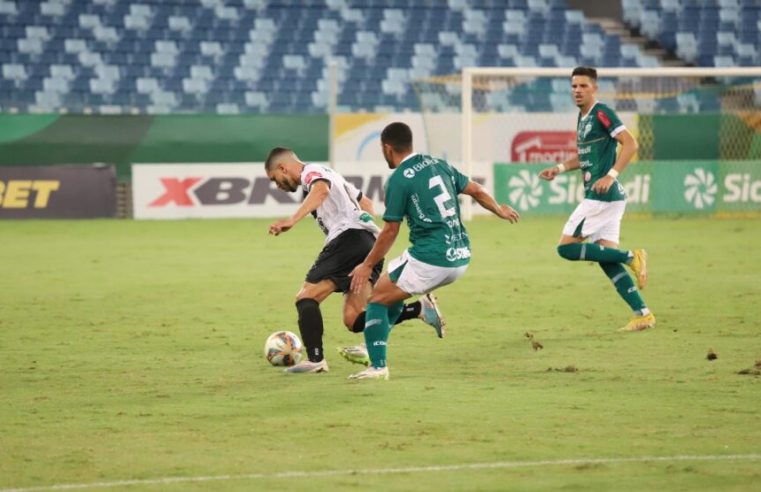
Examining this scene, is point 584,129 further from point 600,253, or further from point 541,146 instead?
point 541,146

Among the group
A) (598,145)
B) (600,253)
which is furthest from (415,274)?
(598,145)

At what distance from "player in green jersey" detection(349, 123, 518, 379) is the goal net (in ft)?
52.9

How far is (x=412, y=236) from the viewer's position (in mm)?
8914

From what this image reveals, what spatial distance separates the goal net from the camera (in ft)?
85.7

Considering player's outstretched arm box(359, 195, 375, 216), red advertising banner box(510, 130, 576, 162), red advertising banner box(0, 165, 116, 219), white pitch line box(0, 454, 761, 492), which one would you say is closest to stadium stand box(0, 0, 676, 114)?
red advertising banner box(0, 165, 116, 219)

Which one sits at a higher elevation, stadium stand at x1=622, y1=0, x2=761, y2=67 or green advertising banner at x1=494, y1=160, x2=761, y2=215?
stadium stand at x1=622, y1=0, x2=761, y2=67

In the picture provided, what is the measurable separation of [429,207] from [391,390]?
1.19 meters

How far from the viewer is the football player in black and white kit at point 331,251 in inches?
369

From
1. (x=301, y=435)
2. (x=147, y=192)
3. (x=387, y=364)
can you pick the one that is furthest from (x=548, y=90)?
(x=301, y=435)

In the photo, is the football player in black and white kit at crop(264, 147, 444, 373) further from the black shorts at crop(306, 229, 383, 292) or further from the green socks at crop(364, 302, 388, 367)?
the green socks at crop(364, 302, 388, 367)

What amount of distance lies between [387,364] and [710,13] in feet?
88.6

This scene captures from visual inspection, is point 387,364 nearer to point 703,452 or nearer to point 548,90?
point 703,452

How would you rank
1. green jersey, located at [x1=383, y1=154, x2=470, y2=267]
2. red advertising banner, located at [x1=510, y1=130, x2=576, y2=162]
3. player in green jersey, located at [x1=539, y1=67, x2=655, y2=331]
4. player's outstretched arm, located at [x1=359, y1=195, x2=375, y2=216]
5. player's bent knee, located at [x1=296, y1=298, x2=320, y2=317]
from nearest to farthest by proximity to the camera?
green jersey, located at [x1=383, y1=154, x2=470, y2=267]
player's bent knee, located at [x1=296, y1=298, x2=320, y2=317]
player's outstretched arm, located at [x1=359, y1=195, x2=375, y2=216]
player in green jersey, located at [x1=539, y1=67, x2=655, y2=331]
red advertising banner, located at [x1=510, y1=130, x2=576, y2=162]

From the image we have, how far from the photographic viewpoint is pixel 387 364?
9.77 metres
